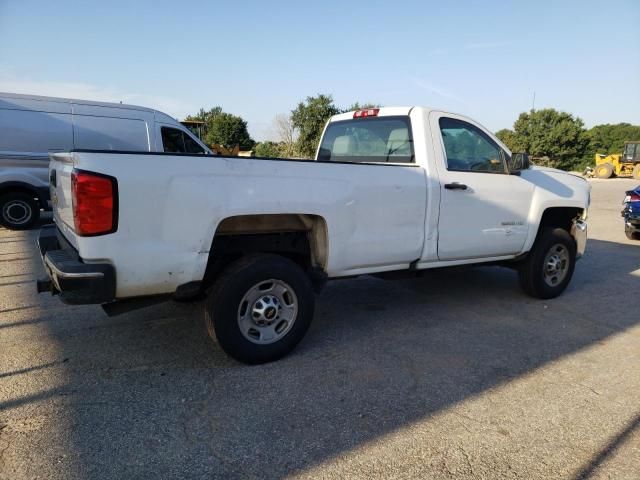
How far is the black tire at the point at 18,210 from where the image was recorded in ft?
30.1

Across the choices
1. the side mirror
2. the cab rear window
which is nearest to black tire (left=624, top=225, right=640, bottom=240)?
the side mirror

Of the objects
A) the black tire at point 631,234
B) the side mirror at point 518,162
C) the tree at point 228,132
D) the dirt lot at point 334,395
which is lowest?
the dirt lot at point 334,395

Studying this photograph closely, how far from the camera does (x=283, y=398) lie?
3.14 metres

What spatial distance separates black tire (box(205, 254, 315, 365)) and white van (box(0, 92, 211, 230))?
6.41 metres

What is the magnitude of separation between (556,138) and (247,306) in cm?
5259

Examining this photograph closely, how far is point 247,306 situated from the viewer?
3518mm

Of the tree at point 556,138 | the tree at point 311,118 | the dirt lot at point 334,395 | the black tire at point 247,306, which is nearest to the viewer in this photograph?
the dirt lot at point 334,395

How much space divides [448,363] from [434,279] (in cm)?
273

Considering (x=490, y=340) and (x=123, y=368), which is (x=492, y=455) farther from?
(x=123, y=368)

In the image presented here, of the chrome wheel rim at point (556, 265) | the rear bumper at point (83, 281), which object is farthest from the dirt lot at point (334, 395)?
the rear bumper at point (83, 281)

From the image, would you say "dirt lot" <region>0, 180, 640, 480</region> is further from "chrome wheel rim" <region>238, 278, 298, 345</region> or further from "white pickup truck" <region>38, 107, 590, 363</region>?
"white pickup truck" <region>38, 107, 590, 363</region>

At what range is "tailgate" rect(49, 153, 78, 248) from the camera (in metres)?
3.14

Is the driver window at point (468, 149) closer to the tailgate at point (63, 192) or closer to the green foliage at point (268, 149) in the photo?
the tailgate at point (63, 192)

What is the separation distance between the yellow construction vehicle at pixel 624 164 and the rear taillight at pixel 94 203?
39290mm
